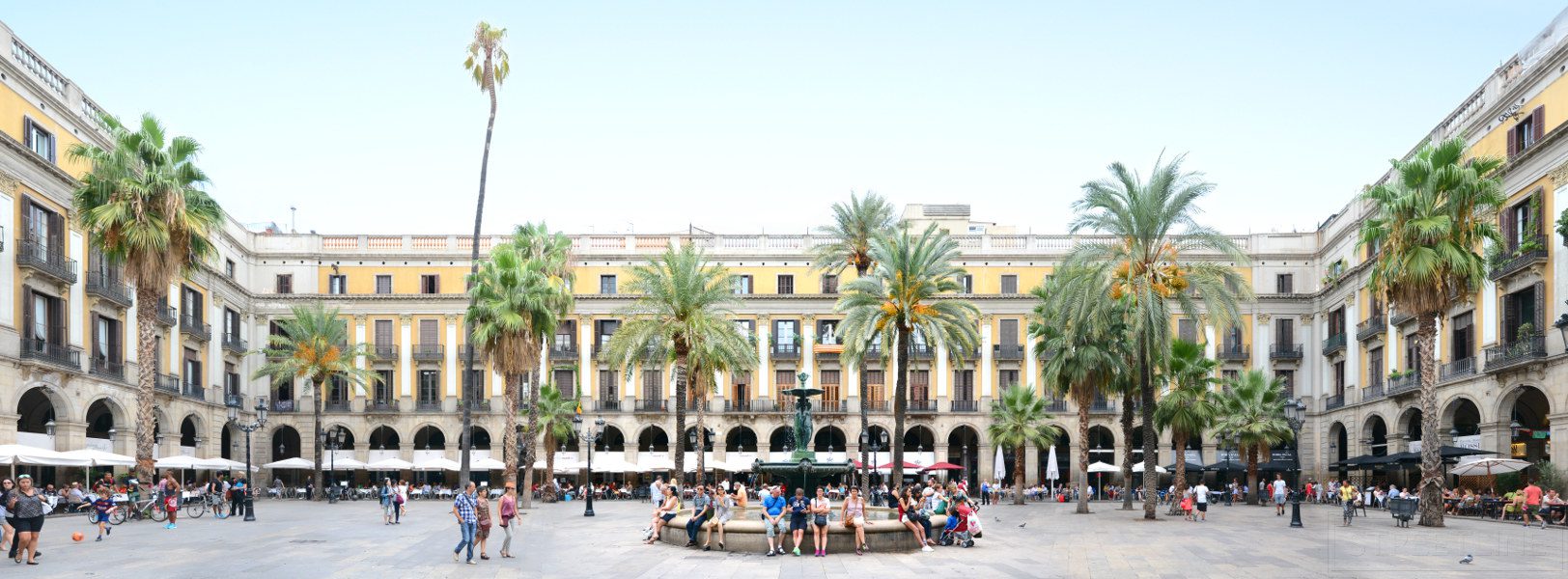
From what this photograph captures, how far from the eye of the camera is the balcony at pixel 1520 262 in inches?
1393

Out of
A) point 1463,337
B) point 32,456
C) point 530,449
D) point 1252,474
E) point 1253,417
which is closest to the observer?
point 32,456

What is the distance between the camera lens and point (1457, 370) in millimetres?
41406

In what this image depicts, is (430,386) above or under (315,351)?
under

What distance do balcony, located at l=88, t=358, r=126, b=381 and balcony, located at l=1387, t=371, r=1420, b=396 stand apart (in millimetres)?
42432

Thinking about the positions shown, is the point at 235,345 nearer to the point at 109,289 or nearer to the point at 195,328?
the point at 195,328

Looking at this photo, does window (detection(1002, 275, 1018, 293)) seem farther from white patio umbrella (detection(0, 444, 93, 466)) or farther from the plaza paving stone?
white patio umbrella (detection(0, 444, 93, 466))

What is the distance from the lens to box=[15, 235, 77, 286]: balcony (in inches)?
1462

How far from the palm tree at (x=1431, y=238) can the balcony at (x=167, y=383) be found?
39.9m

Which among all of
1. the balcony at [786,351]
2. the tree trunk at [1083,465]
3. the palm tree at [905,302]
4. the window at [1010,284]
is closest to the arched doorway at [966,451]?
the window at [1010,284]

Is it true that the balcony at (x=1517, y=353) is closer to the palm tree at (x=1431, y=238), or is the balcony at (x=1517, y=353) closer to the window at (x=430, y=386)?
the palm tree at (x=1431, y=238)

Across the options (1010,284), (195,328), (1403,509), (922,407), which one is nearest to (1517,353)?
(1403,509)

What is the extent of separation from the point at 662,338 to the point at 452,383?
854 inches

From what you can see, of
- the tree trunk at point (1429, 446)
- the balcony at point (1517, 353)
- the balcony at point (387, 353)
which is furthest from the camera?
the balcony at point (387, 353)

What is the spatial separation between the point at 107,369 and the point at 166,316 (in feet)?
19.3
